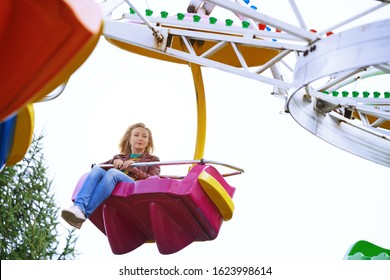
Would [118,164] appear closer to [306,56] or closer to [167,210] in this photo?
[167,210]

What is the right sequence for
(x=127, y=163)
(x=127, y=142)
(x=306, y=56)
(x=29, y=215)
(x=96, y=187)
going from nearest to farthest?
(x=306, y=56)
(x=96, y=187)
(x=127, y=163)
(x=127, y=142)
(x=29, y=215)

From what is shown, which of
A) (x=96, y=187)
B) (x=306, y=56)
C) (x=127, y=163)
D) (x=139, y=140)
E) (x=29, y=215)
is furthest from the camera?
(x=29, y=215)

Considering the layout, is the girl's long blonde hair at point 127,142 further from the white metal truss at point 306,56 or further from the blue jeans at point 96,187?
the white metal truss at point 306,56

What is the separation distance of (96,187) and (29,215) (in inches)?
211

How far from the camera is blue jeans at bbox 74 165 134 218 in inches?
234

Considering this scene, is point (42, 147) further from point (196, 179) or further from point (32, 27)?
point (32, 27)

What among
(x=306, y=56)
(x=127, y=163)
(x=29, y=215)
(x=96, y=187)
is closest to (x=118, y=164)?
(x=127, y=163)

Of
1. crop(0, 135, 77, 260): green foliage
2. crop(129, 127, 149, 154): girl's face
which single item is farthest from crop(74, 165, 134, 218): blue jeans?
crop(0, 135, 77, 260): green foliage

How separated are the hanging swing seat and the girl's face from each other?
1.56 feet

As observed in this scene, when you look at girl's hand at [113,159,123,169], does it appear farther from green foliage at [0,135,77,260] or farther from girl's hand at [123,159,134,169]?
green foliage at [0,135,77,260]

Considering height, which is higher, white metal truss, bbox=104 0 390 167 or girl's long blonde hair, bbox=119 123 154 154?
white metal truss, bbox=104 0 390 167

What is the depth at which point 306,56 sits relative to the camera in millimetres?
5512

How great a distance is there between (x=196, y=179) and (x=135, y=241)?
86 centimetres

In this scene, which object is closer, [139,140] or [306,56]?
[306,56]
